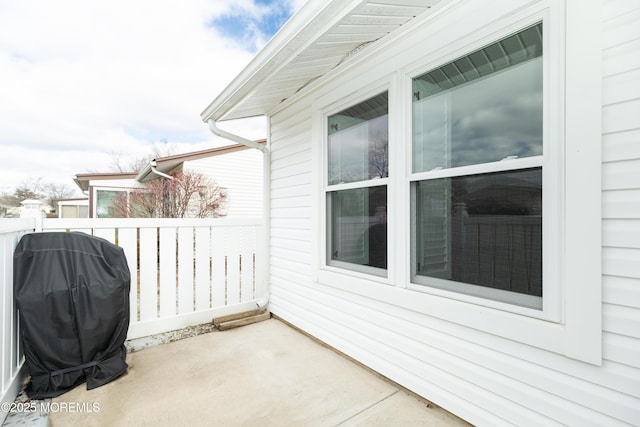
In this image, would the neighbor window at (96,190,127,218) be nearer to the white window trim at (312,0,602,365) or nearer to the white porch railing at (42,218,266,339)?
the white porch railing at (42,218,266,339)

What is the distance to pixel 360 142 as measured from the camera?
2.54 meters

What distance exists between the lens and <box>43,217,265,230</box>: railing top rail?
8.61 feet

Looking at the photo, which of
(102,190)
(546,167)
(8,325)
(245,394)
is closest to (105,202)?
(102,190)

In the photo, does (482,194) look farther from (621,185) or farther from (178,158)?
(178,158)

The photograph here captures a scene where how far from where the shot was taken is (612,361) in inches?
48.2

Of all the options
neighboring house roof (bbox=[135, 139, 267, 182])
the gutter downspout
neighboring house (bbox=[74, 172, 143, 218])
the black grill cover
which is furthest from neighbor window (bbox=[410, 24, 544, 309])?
neighboring house (bbox=[74, 172, 143, 218])

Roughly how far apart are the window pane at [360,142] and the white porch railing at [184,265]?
5.12 ft

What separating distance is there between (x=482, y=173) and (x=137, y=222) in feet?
10.1

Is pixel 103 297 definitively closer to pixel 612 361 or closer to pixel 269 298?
pixel 269 298

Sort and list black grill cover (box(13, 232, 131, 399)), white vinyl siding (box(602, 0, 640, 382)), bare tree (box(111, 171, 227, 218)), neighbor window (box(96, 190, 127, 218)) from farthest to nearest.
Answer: neighbor window (box(96, 190, 127, 218)) → bare tree (box(111, 171, 227, 218)) → black grill cover (box(13, 232, 131, 399)) → white vinyl siding (box(602, 0, 640, 382))

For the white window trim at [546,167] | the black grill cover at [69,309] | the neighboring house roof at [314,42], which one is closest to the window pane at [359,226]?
the white window trim at [546,167]

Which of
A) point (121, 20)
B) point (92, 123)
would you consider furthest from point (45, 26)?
point (92, 123)

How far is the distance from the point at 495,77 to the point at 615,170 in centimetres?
74

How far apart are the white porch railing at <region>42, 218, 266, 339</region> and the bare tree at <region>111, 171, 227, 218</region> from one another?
5.47m
